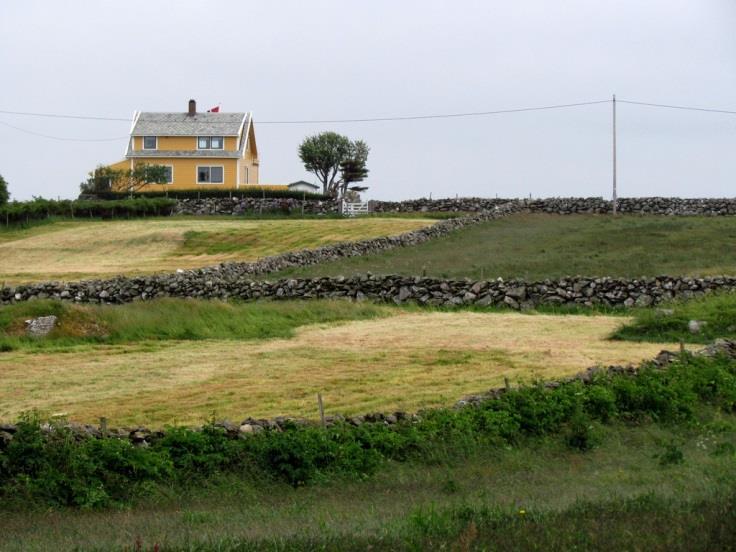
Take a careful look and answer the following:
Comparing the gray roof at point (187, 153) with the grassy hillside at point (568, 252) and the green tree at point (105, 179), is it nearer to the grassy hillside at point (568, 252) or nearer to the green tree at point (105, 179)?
the green tree at point (105, 179)

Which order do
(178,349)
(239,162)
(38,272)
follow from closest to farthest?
1. (178,349)
2. (38,272)
3. (239,162)

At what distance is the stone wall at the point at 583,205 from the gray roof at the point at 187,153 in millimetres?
18812

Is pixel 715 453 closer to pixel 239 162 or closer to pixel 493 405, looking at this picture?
pixel 493 405

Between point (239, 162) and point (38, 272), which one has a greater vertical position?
point (239, 162)

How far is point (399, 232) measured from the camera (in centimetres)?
5806

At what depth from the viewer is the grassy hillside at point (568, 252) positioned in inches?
1665

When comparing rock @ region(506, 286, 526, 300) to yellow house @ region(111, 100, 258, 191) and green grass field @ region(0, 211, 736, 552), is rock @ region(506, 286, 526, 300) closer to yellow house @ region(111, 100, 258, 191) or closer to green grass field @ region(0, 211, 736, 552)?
green grass field @ region(0, 211, 736, 552)

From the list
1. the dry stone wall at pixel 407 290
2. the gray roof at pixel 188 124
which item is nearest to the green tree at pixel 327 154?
the gray roof at pixel 188 124

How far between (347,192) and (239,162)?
1537cm

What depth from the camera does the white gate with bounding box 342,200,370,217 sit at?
7450 cm

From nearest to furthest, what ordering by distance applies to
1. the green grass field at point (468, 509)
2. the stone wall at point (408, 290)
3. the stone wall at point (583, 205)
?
the green grass field at point (468, 509)
the stone wall at point (408, 290)
the stone wall at point (583, 205)

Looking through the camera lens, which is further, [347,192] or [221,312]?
[347,192]

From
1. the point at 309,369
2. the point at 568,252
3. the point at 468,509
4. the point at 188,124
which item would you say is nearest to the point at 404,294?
the point at 309,369

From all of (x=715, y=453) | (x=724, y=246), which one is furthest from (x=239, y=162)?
(x=715, y=453)
